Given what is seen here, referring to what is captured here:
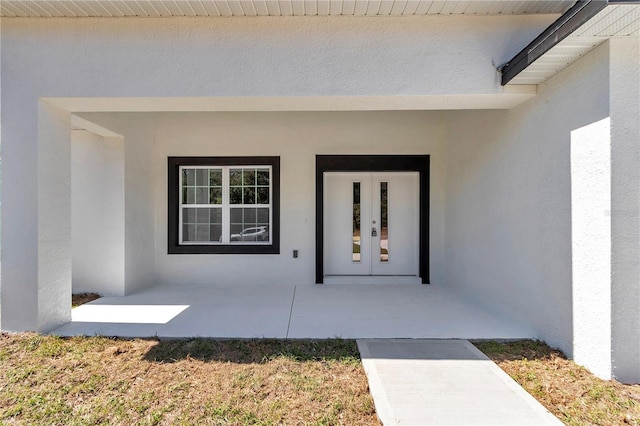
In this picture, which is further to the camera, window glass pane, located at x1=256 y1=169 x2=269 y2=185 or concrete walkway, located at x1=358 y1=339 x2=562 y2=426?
window glass pane, located at x1=256 y1=169 x2=269 y2=185

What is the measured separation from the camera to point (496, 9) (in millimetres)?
3611

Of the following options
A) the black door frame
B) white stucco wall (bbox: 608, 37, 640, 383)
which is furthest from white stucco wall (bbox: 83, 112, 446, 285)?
white stucco wall (bbox: 608, 37, 640, 383)

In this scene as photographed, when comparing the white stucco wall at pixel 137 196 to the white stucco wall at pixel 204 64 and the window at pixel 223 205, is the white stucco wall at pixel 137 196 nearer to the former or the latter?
the window at pixel 223 205

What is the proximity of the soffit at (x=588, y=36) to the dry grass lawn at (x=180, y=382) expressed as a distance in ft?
12.1

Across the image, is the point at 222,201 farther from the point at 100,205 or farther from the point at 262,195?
the point at 100,205

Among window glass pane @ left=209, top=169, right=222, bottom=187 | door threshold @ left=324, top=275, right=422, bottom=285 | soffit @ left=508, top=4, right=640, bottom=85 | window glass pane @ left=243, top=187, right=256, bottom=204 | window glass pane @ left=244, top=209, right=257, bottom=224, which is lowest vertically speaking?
door threshold @ left=324, top=275, right=422, bottom=285

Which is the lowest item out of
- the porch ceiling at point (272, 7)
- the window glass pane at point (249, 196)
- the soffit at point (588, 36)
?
the window glass pane at point (249, 196)

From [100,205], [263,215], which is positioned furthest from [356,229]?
[100,205]

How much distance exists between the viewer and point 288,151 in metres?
6.82

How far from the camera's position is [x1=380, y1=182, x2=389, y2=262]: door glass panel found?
7.08 metres

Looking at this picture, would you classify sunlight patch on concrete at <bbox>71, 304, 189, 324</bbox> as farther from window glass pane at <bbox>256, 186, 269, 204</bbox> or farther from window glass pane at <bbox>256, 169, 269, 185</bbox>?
window glass pane at <bbox>256, 169, 269, 185</bbox>

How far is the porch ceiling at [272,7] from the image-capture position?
139 inches

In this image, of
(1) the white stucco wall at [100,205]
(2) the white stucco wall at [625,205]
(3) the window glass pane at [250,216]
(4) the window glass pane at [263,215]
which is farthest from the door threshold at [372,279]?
(1) the white stucco wall at [100,205]

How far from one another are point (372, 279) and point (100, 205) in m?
5.57
